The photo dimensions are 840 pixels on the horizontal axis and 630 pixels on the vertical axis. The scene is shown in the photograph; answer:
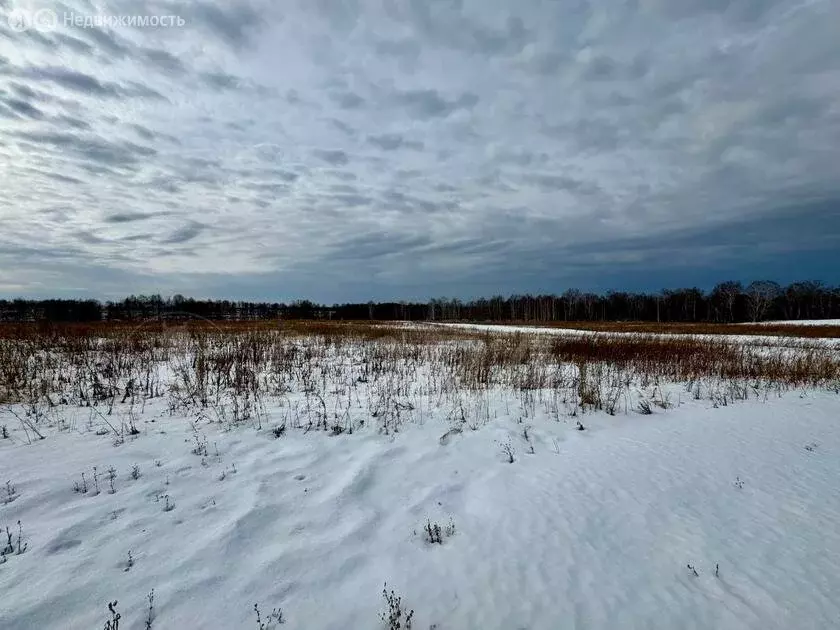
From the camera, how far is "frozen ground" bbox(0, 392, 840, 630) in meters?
2.93

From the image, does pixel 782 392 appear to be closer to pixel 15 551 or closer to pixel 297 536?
pixel 297 536

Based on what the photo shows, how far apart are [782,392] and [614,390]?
4221 millimetres

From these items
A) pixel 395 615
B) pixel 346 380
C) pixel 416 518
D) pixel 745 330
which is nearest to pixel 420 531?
pixel 416 518

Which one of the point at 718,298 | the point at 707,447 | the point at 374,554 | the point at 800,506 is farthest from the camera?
the point at 718,298

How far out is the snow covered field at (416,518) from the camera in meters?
2.95

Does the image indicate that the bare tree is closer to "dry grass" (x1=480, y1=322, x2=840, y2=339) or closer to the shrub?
"dry grass" (x1=480, y1=322, x2=840, y2=339)

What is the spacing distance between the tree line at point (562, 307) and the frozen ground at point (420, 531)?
71.9 m

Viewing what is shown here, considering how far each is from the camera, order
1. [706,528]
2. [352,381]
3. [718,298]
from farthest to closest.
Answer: [718,298] → [352,381] → [706,528]

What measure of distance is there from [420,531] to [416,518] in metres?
0.23

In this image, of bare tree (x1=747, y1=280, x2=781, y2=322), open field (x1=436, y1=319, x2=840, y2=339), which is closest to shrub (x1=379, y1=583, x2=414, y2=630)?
open field (x1=436, y1=319, x2=840, y2=339)

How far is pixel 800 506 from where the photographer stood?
4.43 m

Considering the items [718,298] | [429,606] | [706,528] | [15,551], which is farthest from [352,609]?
[718,298]

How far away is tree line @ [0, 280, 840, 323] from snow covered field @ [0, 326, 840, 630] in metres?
71.2

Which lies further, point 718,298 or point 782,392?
point 718,298
